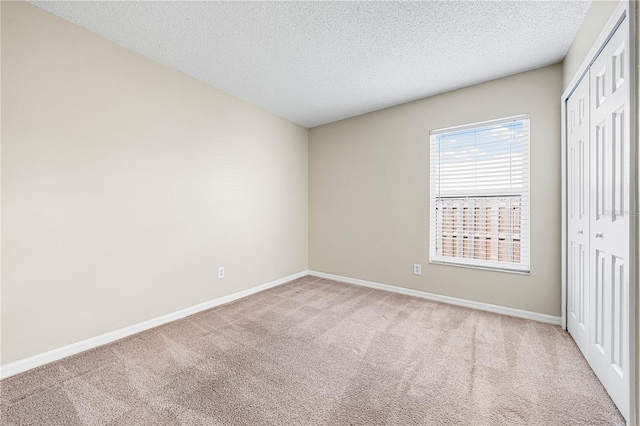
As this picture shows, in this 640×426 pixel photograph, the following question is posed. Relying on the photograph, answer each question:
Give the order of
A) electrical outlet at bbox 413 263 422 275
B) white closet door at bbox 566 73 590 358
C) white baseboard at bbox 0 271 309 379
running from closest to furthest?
white baseboard at bbox 0 271 309 379 → white closet door at bbox 566 73 590 358 → electrical outlet at bbox 413 263 422 275

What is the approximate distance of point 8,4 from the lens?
65.3 inches

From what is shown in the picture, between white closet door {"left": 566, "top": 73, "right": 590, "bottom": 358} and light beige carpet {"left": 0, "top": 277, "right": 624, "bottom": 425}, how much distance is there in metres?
0.23

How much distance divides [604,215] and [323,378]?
199 cm

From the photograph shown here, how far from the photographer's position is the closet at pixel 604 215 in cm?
127

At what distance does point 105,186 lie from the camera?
2.09 metres

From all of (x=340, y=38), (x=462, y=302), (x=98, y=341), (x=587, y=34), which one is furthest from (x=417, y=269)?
(x=98, y=341)

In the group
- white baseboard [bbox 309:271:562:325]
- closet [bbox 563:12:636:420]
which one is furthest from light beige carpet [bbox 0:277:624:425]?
closet [bbox 563:12:636:420]

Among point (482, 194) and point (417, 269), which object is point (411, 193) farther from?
point (417, 269)

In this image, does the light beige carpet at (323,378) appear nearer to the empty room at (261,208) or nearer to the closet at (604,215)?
the empty room at (261,208)

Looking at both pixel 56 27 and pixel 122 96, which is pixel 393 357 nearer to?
pixel 122 96

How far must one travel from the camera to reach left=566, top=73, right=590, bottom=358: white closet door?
6.01 ft

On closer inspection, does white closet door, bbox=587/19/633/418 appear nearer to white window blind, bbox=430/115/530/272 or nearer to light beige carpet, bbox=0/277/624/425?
light beige carpet, bbox=0/277/624/425

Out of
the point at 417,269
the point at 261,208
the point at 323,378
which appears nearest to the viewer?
the point at 323,378

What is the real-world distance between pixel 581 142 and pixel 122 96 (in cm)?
369
